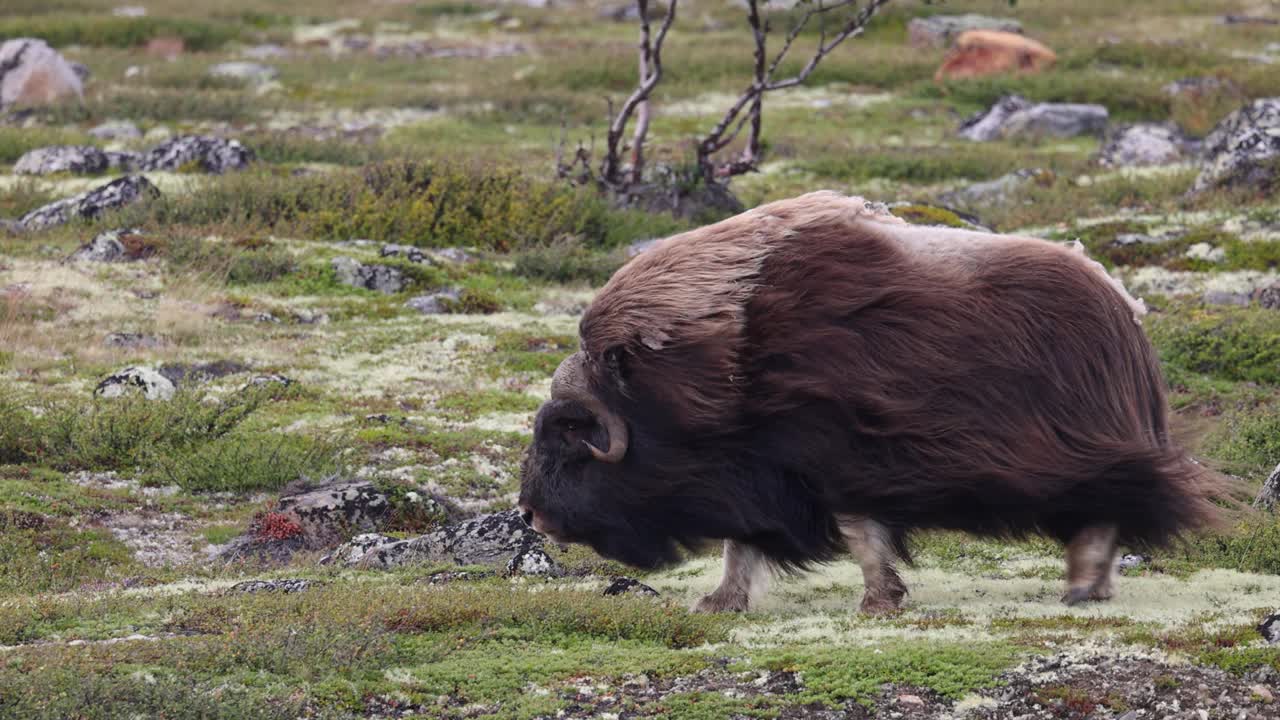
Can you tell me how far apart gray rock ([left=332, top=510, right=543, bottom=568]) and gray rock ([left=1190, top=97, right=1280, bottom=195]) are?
1570 centimetres

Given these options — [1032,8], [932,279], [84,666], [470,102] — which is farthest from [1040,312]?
[1032,8]

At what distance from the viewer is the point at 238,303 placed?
17281mm

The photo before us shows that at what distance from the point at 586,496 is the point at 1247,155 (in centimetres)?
1745

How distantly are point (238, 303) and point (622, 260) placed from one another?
17.2 ft

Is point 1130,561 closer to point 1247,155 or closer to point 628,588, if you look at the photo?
point 628,588

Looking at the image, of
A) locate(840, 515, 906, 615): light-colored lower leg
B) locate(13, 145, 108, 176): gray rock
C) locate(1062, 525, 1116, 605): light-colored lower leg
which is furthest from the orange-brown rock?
locate(840, 515, 906, 615): light-colored lower leg

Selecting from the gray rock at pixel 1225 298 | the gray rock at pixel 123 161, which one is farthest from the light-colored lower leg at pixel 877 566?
the gray rock at pixel 123 161

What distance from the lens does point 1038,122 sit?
34594mm

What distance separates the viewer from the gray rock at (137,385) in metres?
13.3

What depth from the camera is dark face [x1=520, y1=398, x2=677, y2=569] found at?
25.6 ft

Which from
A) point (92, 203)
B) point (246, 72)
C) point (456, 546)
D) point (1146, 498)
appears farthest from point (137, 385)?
point (246, 72)

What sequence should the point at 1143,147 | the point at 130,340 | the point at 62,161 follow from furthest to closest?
the point at 1143,147 → the point at 62,161 → the point at 130,340

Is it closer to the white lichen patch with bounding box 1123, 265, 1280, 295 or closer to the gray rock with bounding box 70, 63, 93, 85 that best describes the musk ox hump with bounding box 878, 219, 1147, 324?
the white lichen patch with bounding box 1123, 265, 1280, 295

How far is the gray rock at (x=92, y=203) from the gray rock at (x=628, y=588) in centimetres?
1499
